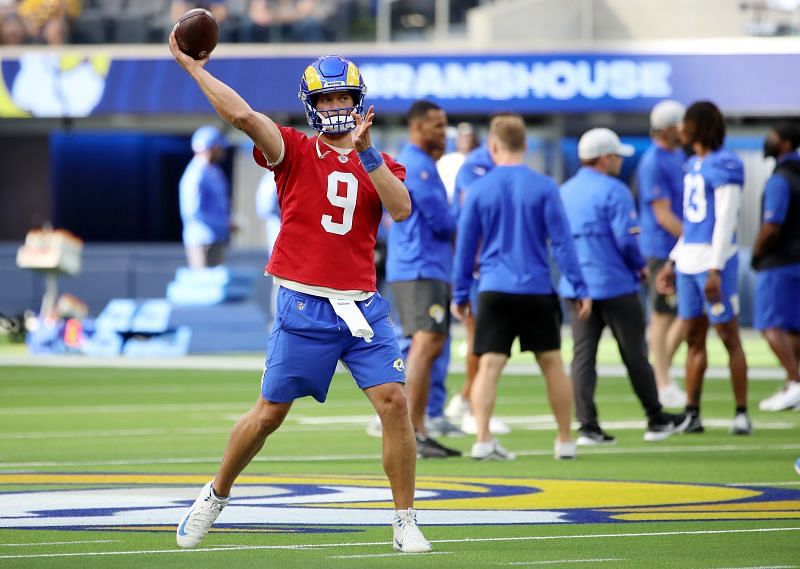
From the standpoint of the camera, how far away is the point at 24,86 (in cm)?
3025

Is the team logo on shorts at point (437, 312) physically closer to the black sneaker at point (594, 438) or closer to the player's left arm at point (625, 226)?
the black sneaker at point (594, 438)

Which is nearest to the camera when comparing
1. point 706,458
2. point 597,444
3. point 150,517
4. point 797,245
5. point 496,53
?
point 150,517

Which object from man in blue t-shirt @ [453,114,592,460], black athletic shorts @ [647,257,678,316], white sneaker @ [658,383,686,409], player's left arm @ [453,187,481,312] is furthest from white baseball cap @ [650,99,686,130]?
player's left arm @ [453,187,481,312]

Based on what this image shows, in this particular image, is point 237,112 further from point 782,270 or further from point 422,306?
point 782,270

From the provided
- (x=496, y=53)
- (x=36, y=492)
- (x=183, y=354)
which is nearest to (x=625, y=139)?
(x=496, y=53)

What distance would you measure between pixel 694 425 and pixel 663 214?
2.32 metres

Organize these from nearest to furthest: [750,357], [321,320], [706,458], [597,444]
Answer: [321,320], [706,458], [597,444], [750,357]

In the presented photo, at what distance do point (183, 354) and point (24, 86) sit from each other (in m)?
10.4

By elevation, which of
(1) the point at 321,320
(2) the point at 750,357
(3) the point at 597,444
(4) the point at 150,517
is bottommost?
(2) the point at 750,357

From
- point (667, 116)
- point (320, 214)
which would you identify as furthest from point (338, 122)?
point (667, 116)

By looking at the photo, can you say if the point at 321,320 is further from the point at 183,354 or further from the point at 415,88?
the point at 415,88

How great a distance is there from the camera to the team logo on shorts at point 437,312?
11.1 meters

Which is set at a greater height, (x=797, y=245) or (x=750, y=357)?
(x=797, y=245)

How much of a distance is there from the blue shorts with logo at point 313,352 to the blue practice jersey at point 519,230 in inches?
140
